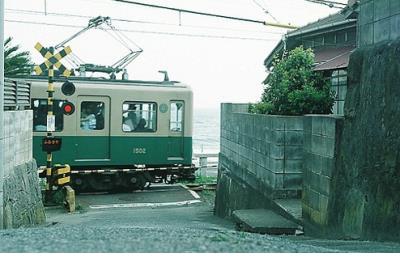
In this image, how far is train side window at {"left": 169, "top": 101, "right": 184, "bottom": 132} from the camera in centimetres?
1455

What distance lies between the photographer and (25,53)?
20031 millimetres

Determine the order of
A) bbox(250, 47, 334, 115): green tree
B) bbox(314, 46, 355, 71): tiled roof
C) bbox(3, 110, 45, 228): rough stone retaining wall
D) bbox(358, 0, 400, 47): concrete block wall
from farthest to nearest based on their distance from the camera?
bbox(314, 46, 355, 71): tiled roof → bbox(250, 47, 334, 115): green tree → bbox(3, 110, 45, 228): rough stone retaining wall → bbox(358, 0, 400, 47): concrete block wall

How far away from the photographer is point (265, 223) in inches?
261

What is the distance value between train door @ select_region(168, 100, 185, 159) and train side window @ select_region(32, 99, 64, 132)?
3.09 m

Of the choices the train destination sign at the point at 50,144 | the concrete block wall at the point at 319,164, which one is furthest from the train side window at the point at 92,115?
the concrete block wall at the point at 319,164

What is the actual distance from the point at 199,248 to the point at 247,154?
19.4 ft

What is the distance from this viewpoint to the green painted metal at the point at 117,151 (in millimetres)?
13391

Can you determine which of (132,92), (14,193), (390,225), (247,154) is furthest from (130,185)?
(390,225)

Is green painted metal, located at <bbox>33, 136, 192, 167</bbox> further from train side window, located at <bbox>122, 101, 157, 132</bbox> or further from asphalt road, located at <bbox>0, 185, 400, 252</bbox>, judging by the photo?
asphalt road, located at <bbox>0, 185, 400, 252</bbox>

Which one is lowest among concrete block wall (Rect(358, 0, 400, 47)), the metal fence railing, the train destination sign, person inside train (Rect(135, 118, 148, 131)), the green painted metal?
the green painted metal

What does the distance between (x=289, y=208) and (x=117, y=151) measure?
25.1ft

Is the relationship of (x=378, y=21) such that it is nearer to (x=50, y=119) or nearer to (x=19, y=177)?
(x=19, y=177)

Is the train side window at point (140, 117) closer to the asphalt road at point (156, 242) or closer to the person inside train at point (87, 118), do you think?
the person inside train at point (87, 118)

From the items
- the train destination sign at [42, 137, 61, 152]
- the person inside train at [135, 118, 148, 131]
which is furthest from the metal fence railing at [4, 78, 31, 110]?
the person inside train at [135, 118, 148, 131]
